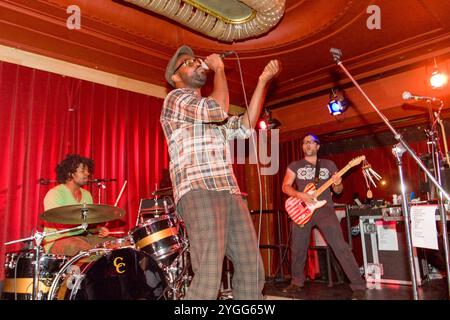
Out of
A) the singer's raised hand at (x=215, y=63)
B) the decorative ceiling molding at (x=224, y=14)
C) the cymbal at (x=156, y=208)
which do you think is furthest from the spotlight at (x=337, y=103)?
the singer's raised hand at (x=215, y=63)

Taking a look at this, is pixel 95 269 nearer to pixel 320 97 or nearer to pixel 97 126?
pixel 97 126

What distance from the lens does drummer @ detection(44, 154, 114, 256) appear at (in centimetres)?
314

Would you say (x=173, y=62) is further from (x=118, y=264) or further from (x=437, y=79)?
(x=437, y=79)

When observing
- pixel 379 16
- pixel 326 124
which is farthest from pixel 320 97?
pixel 379 16

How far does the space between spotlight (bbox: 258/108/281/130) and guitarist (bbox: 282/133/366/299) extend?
1797 millimetres

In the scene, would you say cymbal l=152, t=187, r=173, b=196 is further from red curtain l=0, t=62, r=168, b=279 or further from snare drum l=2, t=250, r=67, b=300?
snare drum l=2, t=250, r=67, b=300

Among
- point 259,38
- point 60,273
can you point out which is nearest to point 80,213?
point 60,273

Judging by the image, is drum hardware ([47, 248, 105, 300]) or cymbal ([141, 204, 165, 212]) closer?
drum hardware ([47, 248, 105, 300])

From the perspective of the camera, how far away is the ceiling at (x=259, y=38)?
12.6 ft

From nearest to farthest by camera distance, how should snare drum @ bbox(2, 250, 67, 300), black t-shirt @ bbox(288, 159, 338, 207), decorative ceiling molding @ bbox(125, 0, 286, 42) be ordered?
1. snare drum @ bbox(2, 250, 67, 300)
2. decorative ceiling molding @ bbox(125, 0, 286, 42)
3. black t-shirt @ bbox(288, 159, 338, 207)

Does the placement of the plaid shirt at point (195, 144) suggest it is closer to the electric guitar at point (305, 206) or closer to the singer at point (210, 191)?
the singer at point (210, 191)

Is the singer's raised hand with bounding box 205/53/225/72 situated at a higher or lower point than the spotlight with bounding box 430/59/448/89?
lower

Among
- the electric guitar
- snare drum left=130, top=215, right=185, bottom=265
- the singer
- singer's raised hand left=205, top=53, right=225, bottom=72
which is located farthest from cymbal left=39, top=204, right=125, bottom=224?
the electric guitar

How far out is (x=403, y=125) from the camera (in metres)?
6.79
